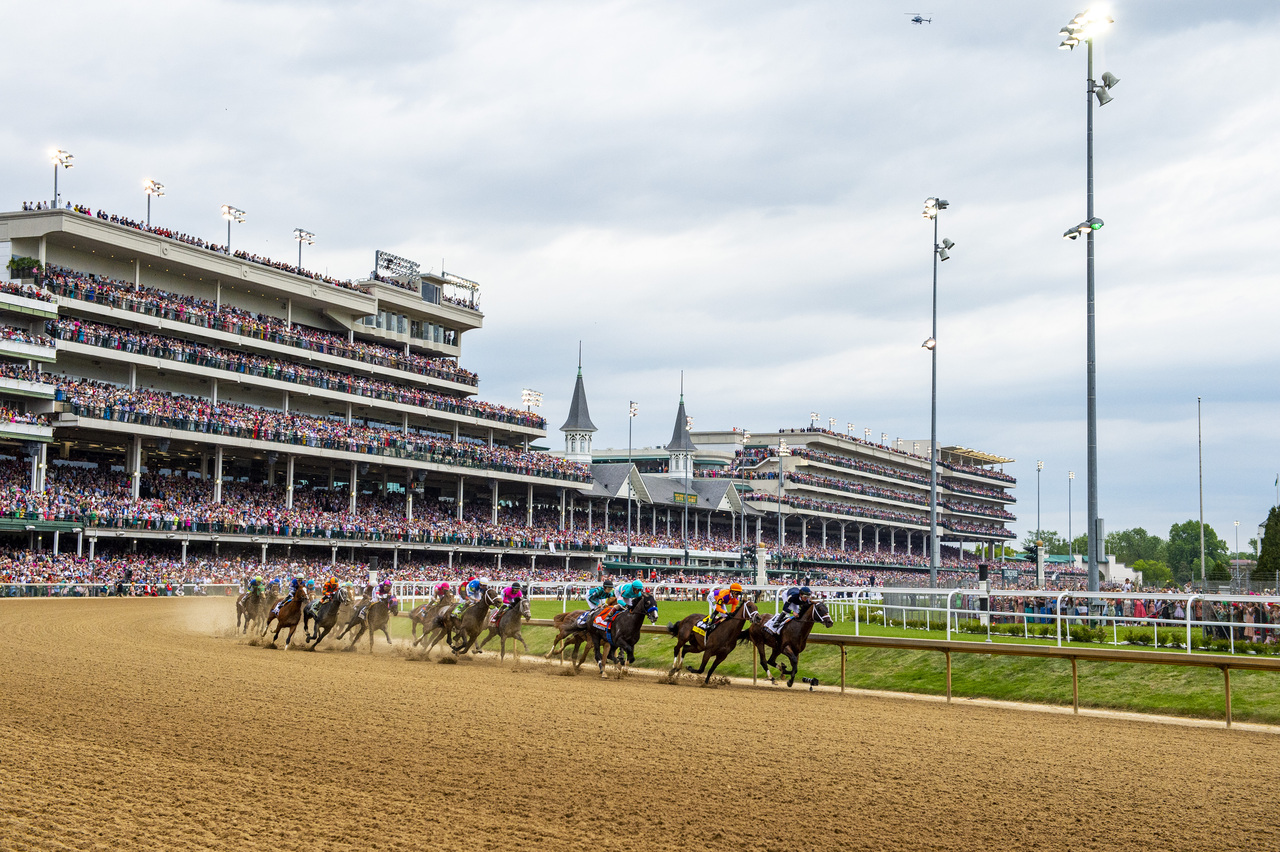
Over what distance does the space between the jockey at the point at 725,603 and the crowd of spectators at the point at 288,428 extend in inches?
1188

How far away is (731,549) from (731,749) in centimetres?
5411

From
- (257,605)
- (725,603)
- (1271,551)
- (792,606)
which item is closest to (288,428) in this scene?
(257,605)

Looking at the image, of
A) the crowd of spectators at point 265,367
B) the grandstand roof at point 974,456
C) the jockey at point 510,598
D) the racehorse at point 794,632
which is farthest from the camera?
the grandstand roof at point 974,456

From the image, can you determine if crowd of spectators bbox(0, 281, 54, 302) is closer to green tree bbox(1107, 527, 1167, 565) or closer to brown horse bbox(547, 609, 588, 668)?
brown horse bbox(547, 609, 588, 668)

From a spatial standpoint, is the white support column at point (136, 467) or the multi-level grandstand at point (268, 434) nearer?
the multi-level grandstand at point (268, 434)

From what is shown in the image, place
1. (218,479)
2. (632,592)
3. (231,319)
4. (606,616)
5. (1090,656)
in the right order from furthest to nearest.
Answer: (231,319)
(218,479)
(606,616)
(632,592)
(1090,656)

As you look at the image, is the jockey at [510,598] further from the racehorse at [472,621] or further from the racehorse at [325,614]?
the racehorse at [325,614]

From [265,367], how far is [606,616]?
34.1 m

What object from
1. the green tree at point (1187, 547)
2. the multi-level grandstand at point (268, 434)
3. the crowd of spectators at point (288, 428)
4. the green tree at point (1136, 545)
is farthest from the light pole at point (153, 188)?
the green tree at point (1136, 545)

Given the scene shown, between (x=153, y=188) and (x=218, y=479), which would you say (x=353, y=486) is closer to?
(x=218, y=479)

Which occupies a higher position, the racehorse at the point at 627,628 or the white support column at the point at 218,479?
the white support column at the point at 218,479

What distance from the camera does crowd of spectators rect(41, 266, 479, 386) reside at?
133 feet

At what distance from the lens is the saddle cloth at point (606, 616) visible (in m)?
16.0

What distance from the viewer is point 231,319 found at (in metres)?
45.8
